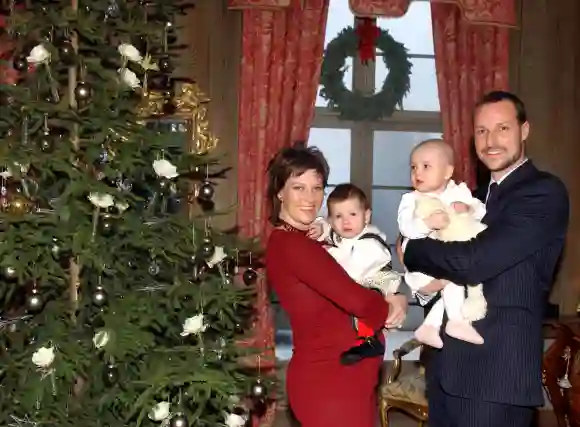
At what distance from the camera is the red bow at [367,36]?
5.32m

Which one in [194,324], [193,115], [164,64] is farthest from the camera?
[193,115]

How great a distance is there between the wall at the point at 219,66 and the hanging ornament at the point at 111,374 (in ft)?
7.00

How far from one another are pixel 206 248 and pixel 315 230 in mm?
708

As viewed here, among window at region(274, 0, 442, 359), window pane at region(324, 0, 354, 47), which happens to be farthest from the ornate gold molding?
window pane at region(324, 0, 354, 47)

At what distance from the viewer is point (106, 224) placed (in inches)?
120

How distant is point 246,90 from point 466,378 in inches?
127

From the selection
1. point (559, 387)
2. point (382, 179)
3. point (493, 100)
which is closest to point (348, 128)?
point (382, 179)

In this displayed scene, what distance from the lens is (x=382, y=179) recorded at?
221 inches

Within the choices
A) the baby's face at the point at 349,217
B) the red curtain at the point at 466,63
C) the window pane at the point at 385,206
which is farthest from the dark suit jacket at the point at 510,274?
the window pane at the point at 385,206

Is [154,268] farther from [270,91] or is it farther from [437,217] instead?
[270,91]

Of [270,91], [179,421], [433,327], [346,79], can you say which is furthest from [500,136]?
[346,79]

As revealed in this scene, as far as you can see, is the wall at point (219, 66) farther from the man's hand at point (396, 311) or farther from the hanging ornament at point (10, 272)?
the man's hand at point (396, 311)

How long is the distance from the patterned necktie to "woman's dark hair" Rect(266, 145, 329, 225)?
56 centimetres

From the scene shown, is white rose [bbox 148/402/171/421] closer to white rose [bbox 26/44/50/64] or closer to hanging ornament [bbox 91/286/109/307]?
hanging ornament [bbox 91/286/109/307]
